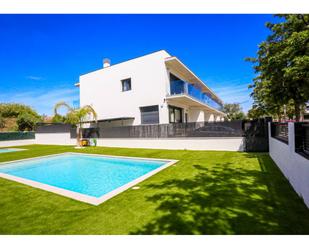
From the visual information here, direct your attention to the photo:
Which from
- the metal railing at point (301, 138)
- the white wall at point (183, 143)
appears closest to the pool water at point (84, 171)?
the white wall at point (183, 143)

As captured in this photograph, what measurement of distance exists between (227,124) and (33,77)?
73.5ft

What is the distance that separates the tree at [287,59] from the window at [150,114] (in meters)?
9.21

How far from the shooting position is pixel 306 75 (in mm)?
5852

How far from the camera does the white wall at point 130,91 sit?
1503 cm

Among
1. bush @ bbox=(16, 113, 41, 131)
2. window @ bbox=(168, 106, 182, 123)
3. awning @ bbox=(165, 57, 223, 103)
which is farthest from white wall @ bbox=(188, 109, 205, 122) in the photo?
bush @ bbox=(16, 113, 41, 131)

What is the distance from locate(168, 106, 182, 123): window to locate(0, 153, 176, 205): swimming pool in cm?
767

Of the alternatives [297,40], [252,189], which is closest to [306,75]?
[297,40]

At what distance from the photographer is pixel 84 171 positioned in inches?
357

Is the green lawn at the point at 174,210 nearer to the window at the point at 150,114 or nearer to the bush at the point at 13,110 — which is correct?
the window at the point at 150,114

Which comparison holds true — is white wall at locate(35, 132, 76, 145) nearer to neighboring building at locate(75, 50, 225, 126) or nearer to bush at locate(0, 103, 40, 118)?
neighboring building at locate(75, 50, 225, 126)

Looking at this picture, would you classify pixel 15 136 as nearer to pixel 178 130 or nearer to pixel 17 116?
pixel 17 116

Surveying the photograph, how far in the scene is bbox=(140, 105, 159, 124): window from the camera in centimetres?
1543
